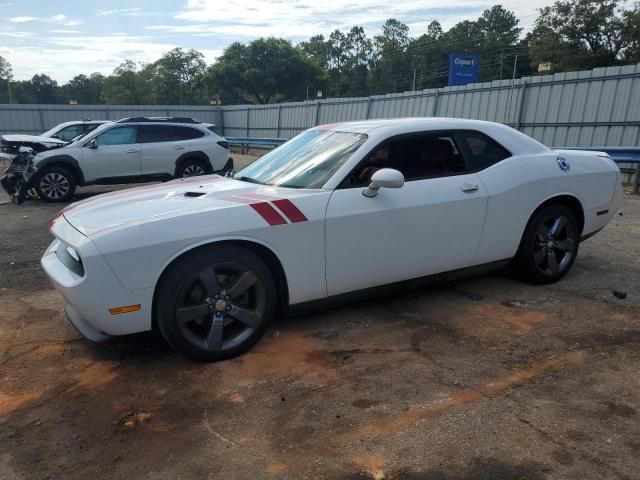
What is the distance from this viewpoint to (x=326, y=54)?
102 metres

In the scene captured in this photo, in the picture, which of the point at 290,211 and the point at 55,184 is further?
the point at 55,184

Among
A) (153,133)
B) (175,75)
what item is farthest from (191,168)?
(175,75)

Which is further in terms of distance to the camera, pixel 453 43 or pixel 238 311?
pixel 453 43

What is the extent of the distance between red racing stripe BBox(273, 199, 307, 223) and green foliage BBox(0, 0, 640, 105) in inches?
1456

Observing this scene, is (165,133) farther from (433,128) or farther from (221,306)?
(221,306)

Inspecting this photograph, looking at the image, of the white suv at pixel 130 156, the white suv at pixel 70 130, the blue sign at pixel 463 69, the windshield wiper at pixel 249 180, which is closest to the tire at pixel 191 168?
the white suv at pixel 130 156

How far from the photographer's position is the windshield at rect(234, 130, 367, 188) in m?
3.87

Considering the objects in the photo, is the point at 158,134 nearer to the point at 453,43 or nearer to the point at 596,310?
the point at 596,310

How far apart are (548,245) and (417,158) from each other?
5.26ft

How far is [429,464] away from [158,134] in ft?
34.9

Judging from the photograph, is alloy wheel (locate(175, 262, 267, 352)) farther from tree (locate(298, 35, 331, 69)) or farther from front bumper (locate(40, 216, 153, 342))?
tree (locate(298, 35, 331, 69))

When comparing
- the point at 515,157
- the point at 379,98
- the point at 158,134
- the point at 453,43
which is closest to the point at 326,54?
the point at 453,43

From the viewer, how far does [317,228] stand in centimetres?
356

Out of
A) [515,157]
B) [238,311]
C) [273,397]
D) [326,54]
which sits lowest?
[273,397]
